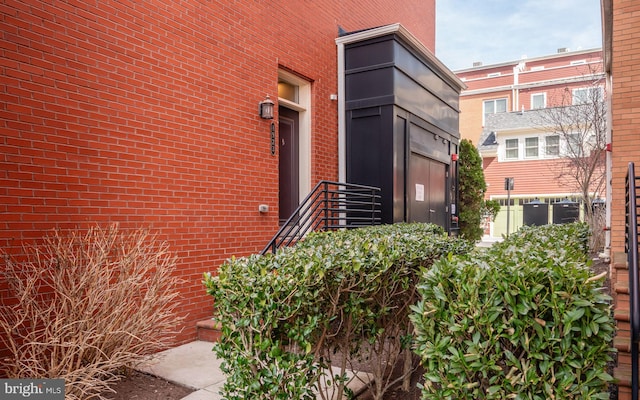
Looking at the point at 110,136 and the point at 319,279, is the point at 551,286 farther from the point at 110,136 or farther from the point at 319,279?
the point at 110,136

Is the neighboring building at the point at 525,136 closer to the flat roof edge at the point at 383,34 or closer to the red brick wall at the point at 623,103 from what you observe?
the flat roof edge at the point at 383,34

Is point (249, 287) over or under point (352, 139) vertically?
under

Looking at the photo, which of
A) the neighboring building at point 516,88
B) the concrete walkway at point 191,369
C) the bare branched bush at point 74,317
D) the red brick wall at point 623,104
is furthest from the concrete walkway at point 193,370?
the neighboring building at point 516,88

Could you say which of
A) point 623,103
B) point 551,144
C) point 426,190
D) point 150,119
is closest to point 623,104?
point 623,103

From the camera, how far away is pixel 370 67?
7352 mm

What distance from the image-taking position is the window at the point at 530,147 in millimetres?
21109

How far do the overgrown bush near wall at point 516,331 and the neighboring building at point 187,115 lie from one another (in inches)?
129

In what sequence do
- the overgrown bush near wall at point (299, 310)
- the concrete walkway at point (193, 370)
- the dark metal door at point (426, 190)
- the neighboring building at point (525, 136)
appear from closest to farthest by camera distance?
the overgrown bush near wall at point (299, 310), the concrete walkway at point (193, 370), the dark metal door at point (426, 190), the neighboring building at point (525, 136)

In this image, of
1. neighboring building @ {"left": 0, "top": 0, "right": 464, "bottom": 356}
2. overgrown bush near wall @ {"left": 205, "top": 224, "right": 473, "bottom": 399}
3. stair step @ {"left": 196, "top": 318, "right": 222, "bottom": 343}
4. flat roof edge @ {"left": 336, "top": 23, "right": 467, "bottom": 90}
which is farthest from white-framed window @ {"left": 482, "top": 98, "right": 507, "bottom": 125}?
overgrown bush near wall @ {"left": 205, "top": 224, "right": 473, "bottom": 399}

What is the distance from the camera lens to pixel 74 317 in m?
3.11

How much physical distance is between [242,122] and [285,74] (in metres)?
1.46

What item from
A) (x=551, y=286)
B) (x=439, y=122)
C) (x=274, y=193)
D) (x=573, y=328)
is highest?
(x=439, y=122)

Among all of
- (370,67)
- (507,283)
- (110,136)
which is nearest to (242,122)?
(110,136)

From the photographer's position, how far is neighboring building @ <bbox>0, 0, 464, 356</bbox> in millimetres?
3533
